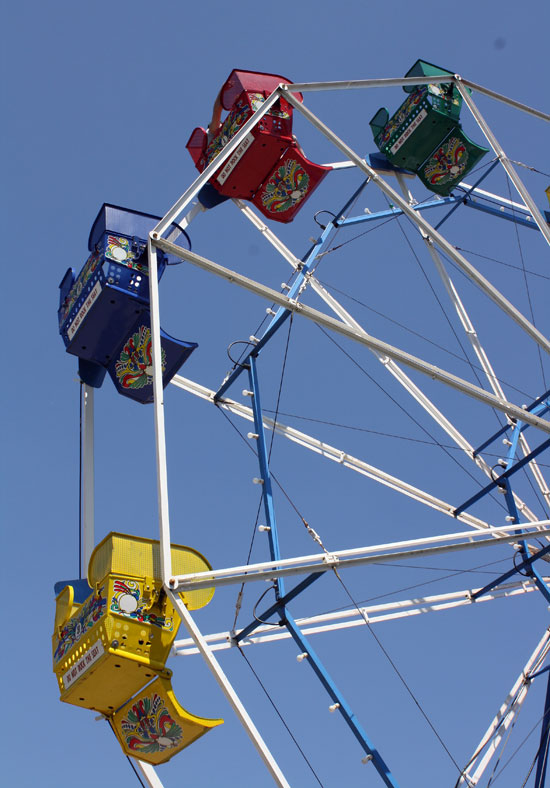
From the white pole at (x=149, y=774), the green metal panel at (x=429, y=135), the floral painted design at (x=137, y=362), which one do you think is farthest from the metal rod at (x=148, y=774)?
the green metal panel at (x=429, y=135)

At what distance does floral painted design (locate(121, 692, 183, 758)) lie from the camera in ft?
33.1

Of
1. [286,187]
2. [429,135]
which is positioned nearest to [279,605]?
[286,187]

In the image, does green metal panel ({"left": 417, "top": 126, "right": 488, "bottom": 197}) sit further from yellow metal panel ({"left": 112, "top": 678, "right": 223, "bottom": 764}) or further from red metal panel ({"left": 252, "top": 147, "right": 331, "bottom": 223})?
yellow metal panel ({"left": 112, "top": 678, "right": 223, "bottom": 764})

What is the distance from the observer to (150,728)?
1026 centimetres

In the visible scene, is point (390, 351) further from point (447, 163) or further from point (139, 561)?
point (447, 163)

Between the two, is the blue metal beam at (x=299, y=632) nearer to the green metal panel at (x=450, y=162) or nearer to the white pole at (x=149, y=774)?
the white pole at (x=149, y=774)

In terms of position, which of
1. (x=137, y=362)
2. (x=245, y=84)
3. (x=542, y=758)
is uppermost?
(x=245, y=84)

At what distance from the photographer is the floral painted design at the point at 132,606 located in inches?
392

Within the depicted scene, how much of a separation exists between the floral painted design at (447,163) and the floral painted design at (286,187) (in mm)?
2512

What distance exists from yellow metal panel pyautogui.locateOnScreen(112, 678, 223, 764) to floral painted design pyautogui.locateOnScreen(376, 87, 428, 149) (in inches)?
383

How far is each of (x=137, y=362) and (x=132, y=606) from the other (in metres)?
3.57

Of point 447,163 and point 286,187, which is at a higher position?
point 447,163

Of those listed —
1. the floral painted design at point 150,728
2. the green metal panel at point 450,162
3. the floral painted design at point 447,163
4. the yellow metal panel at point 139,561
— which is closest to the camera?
the floral painted design at point 150,728

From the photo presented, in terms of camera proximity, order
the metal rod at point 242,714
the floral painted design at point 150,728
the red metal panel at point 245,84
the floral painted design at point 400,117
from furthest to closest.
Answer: the floral painted design at point 400,117 < the red metal panel at point 245,84 < the floral painted design at point 150,728 < the metal rod at point 242,714
